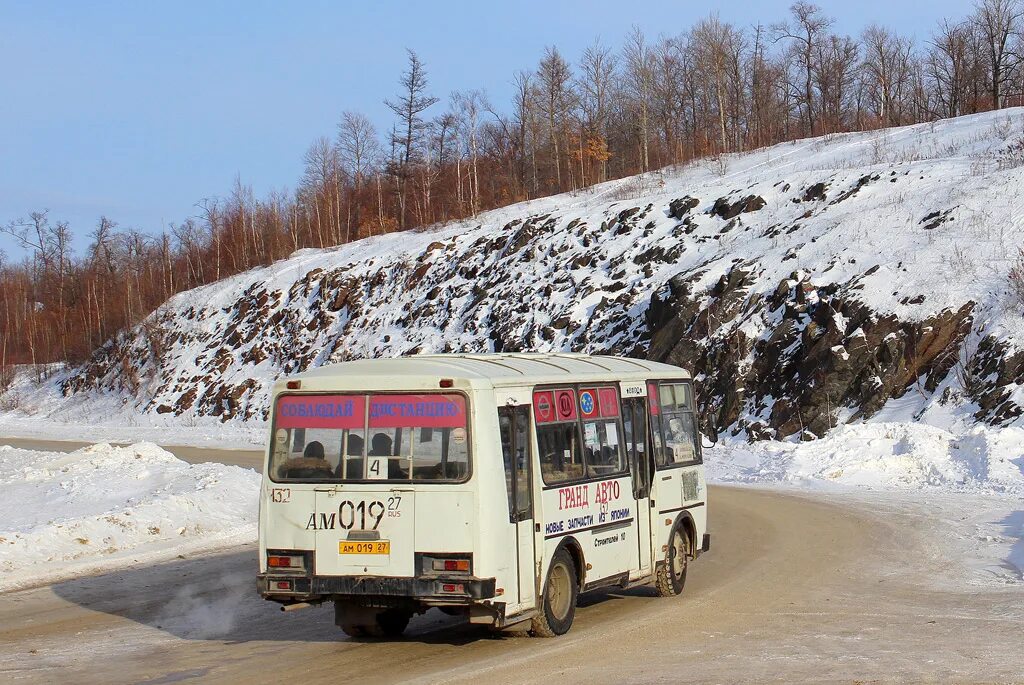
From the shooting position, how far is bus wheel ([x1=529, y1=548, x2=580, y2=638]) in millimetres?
10188

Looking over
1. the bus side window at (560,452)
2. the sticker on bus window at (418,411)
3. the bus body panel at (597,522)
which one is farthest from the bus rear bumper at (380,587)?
the bus side window at (560,452)

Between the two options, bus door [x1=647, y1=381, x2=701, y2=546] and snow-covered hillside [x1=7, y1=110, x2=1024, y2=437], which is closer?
bus door [x1=647, y1=381, x2=701, y2=546]

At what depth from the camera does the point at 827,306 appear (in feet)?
107

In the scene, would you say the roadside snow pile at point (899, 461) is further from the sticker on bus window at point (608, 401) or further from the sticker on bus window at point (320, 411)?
the sticker on bus window at point (320, 411)

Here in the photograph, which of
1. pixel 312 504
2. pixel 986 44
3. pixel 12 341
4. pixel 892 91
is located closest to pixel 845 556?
pixel 312 504

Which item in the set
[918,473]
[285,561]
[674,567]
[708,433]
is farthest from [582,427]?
[708,433]

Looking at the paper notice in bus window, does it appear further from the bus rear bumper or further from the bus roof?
the bus rear bumper

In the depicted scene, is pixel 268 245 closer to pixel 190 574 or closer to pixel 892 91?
pixel 892 91

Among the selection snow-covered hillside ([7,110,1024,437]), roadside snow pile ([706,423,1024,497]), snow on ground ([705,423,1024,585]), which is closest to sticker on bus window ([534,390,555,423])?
snow on ground ([705,423,1024,585])

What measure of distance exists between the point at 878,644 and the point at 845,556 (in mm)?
5601

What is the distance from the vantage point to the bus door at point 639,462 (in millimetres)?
11961

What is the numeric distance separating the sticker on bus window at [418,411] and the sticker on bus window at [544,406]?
1.09m

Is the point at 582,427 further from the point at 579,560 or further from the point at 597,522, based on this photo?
the point at 579,560

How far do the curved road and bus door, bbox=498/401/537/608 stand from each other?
1.98 feet
